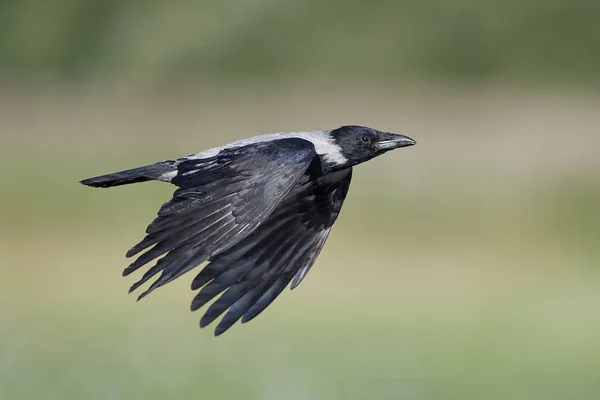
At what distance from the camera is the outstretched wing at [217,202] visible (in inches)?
238

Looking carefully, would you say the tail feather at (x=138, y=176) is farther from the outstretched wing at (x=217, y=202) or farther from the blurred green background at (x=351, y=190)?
the blurred green background at (x=351, y=190)

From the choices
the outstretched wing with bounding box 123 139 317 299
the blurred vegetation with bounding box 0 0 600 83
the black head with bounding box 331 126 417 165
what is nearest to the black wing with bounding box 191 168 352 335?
the black head with bounding box 331 126 417 165

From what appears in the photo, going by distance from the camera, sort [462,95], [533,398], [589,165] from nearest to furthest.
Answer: [533,398], [589,165], [462,95]

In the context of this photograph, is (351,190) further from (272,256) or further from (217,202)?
(217,202)

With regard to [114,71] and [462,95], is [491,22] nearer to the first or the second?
[462,95]

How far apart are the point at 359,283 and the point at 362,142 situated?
6780 millimetres

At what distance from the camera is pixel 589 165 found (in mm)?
18531

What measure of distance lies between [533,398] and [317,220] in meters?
2.57

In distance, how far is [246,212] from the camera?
20.8 ft

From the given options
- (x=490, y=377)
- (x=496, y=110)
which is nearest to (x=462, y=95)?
(x=496, y=110)

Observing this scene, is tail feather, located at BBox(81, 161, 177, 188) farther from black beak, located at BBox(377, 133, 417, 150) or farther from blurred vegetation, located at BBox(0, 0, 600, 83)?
blurred vegetation, located at BBox(0, 0, 600, 83)

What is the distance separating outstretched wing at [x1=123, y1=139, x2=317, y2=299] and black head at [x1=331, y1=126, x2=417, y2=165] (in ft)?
2.56

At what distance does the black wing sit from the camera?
7277 millimetres

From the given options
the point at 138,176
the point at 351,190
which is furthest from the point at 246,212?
the point at 351,190
